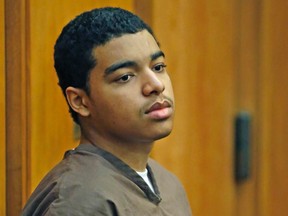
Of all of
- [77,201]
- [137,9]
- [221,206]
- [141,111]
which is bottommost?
[221,206]

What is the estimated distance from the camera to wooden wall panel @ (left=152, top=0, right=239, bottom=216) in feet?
9.27

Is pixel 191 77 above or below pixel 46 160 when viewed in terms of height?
above

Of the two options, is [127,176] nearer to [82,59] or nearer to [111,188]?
[111,188]

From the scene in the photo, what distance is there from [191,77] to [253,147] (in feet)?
1.48

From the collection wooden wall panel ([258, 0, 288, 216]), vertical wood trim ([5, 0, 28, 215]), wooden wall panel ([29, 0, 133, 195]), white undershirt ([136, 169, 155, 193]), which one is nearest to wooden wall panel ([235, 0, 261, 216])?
wooden wall panel ([258, 0, 288, 216])

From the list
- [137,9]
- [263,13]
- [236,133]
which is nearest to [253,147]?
[236,133]

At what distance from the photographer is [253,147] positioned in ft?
10.6

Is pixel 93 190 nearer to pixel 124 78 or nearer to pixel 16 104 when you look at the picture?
pixel 124 78

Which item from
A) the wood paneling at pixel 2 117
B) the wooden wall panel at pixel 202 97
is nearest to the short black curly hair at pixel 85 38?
the wood paneling at pixel 2 117

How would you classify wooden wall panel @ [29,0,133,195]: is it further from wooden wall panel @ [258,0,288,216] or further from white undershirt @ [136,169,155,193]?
wooden wall panel @ [258,0,288,216]

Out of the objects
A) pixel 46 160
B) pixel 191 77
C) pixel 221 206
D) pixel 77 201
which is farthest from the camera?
pixel 221 206

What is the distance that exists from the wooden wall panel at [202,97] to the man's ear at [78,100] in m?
0.86

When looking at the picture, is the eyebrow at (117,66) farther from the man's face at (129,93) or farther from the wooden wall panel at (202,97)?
the wooden wall panel at (202,97)

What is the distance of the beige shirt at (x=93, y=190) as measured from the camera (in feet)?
5.79
